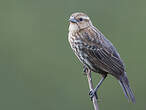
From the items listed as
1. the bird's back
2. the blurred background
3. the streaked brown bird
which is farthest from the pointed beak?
the blurred background

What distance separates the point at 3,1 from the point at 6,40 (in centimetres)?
150

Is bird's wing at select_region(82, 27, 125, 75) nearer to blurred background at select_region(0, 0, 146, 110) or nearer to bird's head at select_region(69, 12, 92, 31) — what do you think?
bird's head at select_region(69, 12, 92, 31)

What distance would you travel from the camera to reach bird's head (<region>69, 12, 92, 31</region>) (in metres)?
13.1

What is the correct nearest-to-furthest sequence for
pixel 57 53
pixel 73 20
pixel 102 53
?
1. pixel 102 53
2. pixel 73 20
3. pixel 57 53

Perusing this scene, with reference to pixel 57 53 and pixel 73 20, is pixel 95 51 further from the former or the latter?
pixel 57 53

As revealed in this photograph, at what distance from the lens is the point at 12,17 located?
20.3 meters

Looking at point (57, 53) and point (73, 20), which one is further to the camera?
point (57, 53)

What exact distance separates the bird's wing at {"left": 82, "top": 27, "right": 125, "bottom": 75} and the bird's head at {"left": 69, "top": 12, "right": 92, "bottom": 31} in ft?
0.52

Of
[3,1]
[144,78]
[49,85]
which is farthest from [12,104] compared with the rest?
[3,1]

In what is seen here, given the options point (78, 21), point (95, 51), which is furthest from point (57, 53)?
point (95, 51)

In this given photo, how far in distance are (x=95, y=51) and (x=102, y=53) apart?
120mm

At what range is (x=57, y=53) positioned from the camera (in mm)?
18766

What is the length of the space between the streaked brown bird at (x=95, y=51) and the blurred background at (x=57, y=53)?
3.42 m

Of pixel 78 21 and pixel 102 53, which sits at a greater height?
pixel 78 21
